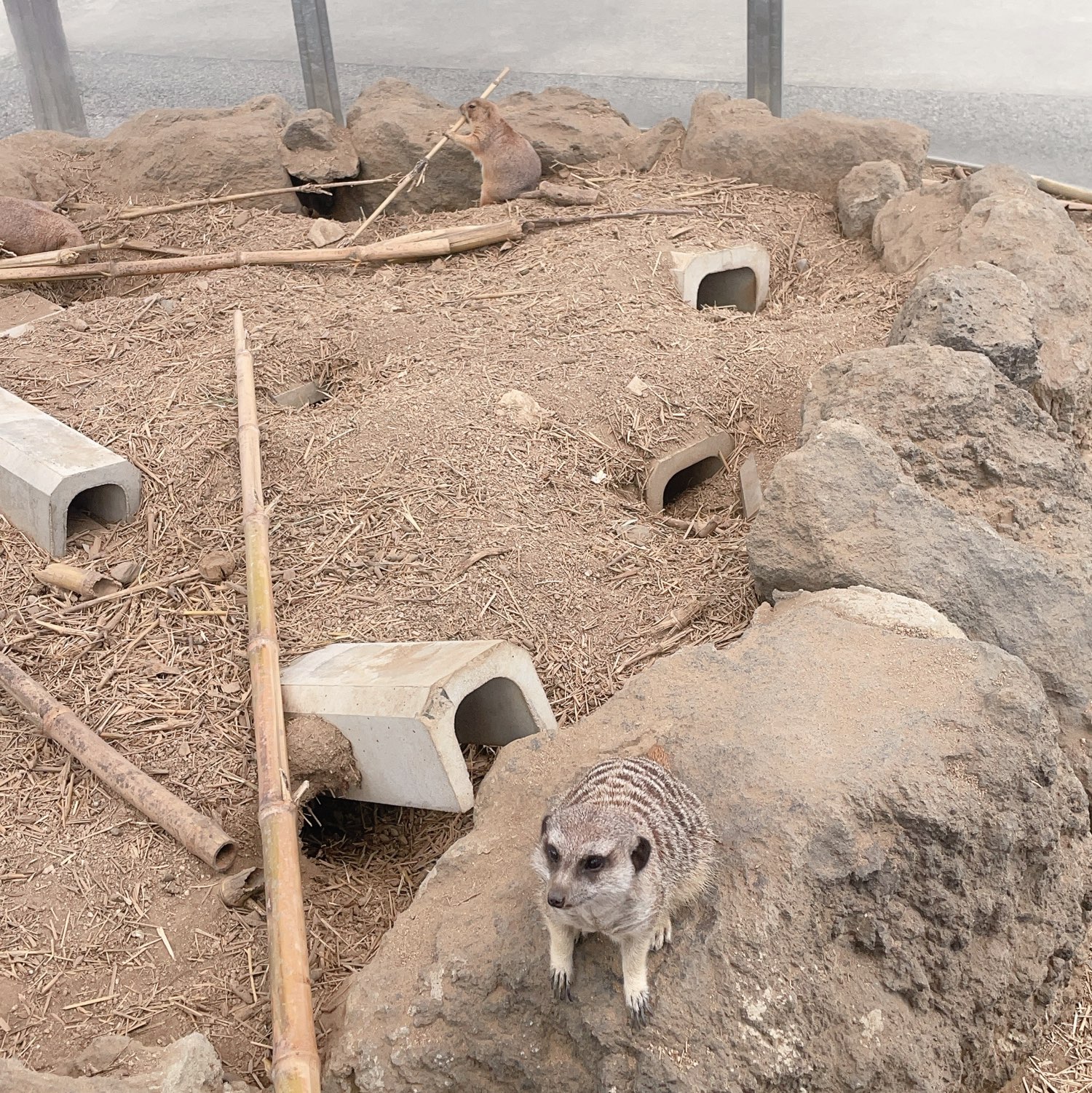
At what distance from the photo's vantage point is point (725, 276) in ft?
21.6

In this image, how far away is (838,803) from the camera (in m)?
2.60

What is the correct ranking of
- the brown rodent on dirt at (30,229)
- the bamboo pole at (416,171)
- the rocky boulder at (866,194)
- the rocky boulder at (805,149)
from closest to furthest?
1. the brown rodent on dirt at (30,229)
2. the rocky boulder at (866,194)
3. the bamboo pole at (416,171)
4. the rocky boulder at (805,149)

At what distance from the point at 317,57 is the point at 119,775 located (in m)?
6.60

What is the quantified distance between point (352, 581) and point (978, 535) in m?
2.09

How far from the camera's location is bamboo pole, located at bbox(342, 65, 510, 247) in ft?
23.1

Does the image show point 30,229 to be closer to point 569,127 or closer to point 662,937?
point 569,127

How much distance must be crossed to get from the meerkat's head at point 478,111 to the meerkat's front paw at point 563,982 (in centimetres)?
593

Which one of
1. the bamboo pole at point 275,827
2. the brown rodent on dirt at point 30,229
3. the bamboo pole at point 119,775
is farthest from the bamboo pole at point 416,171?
the bamboo pole at point 119,775

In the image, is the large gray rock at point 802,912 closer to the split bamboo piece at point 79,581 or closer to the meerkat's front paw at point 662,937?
the meerkat's front paw at point 662,937

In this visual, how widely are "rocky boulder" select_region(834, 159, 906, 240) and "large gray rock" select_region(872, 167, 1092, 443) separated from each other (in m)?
0.13

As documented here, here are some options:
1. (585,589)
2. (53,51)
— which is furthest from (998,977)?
(53,51)

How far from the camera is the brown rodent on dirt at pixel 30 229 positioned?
259 inches

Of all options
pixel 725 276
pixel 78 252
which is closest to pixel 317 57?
pixel 78 252

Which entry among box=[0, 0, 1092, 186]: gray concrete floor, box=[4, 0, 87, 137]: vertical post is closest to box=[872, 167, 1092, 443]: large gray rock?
box=[0, 0, 1092, 186]: gray concrete floor
